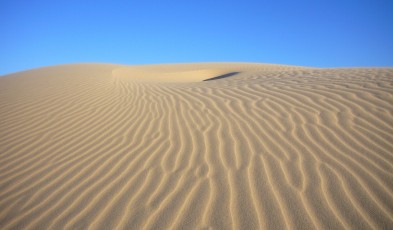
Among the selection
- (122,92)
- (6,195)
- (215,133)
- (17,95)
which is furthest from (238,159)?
(17,95)

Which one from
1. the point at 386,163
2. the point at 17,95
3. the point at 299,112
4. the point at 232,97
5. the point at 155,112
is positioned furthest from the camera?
the point at 17,95

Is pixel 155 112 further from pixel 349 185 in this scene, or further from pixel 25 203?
pixel 349 185

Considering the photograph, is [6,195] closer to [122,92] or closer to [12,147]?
[12,147]

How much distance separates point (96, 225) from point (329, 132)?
2.92 metres

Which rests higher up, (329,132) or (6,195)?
(329,132)

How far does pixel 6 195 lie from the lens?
104 inches

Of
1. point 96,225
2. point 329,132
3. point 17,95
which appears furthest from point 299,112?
point 17,95

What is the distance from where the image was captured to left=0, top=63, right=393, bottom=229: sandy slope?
2172 mm

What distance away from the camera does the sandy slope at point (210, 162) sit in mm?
2172

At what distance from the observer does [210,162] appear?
291 cm

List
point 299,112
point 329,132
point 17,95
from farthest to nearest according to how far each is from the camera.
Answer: point 17,95, point 299,112, point 329,132

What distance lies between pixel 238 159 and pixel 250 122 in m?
1.02

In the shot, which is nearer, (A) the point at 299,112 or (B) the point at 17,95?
(A) the point at 299,112

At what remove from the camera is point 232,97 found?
5.00 metres
